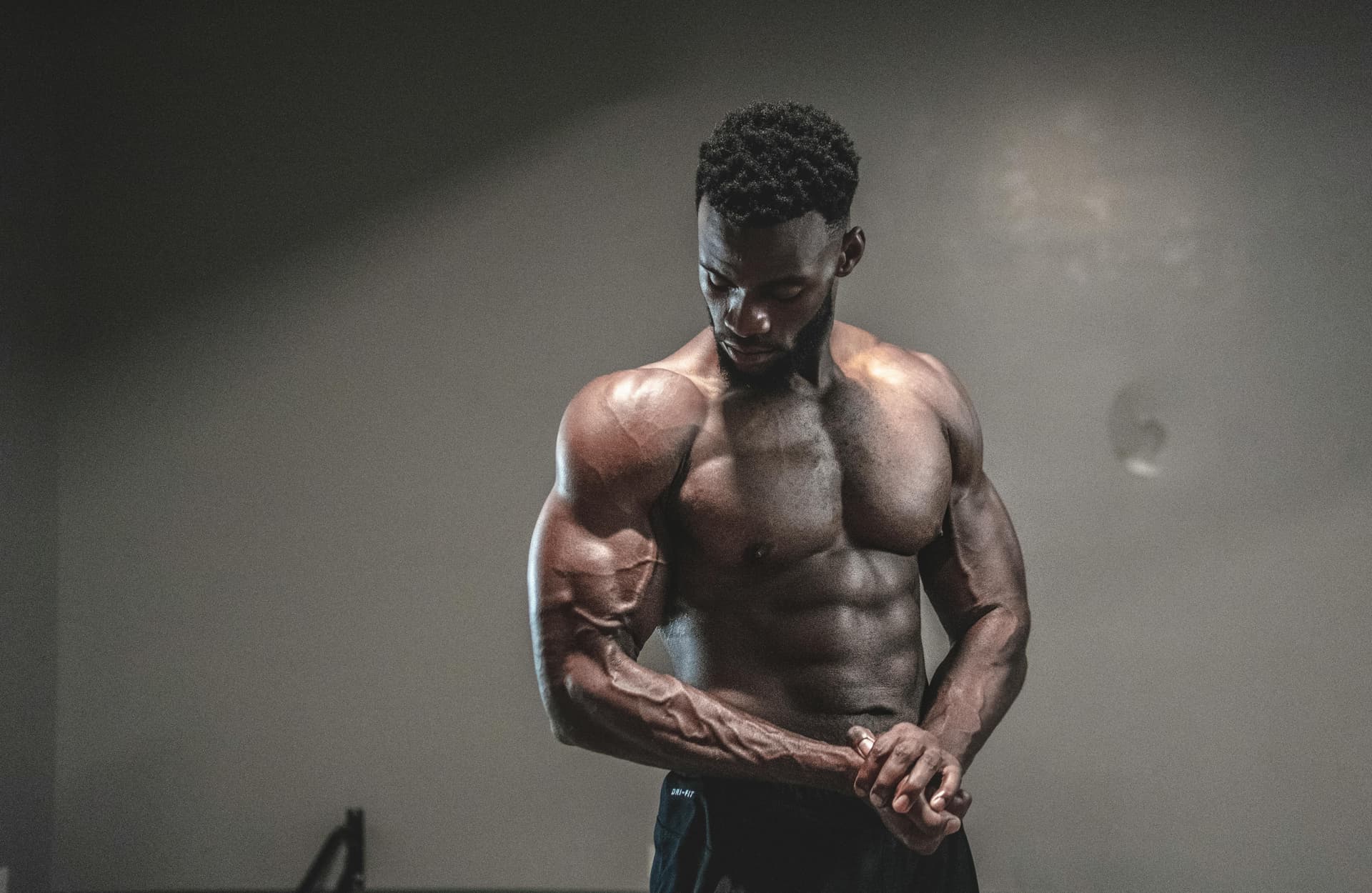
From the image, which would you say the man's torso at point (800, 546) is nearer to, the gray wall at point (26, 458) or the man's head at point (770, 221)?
the man's head at point (770, 221)

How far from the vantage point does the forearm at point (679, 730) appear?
1181 mm

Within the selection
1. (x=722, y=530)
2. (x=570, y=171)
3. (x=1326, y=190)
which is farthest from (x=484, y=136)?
(x=1326, y=190)

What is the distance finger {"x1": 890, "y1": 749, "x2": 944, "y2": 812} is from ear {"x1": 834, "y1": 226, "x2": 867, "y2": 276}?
1.56 feet

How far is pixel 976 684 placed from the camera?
132cm

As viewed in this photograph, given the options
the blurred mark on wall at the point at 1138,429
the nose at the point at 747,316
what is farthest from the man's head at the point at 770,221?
the blurred mark on wall at the point at 1138,429

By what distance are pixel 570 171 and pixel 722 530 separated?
1.20 meters

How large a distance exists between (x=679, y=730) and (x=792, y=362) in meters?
0.39

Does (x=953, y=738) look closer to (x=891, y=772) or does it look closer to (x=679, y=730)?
(x=891, y=772)

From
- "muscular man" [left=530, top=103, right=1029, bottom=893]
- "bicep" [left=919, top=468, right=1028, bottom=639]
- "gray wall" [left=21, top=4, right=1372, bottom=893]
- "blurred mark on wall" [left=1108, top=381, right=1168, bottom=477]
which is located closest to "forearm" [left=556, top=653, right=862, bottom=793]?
"muscular man" [left=530, top=103, right=1029, bottom=893]

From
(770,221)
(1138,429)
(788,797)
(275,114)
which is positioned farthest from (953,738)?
(275,114)

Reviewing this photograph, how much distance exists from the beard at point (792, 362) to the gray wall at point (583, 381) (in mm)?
947

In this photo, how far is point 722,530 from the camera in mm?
1230

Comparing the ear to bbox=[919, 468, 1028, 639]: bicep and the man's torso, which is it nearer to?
the man's torso

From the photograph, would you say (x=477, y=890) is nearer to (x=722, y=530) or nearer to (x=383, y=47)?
(x=722, y=530)
